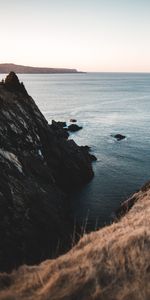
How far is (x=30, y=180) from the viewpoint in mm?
36969

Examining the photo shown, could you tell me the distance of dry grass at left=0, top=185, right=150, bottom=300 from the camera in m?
10.7

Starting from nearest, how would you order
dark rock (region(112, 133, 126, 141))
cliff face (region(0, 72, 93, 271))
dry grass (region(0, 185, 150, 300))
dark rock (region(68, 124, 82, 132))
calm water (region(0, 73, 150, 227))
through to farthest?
1. dry grass (region(0, 185, 150, 300))
2. cliff face (region(0, 72, 93, 271))
3. calm water (region(0, 73, 150, 227))
4. dark rock (region(112, 133, 126, 141))
5. dark rock (region(68, 124, 82, 132))

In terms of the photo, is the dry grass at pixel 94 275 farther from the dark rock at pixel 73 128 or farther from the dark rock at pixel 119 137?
the dark rock at pixel 73 128

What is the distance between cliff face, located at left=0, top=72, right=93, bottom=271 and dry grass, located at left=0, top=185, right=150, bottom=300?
13.3 m

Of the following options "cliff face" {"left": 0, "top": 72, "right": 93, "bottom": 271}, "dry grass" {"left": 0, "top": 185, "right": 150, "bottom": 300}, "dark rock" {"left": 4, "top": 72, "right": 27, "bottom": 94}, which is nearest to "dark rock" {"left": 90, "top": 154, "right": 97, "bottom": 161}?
"cliff face" {"left": 0, "top": 72, "right": 93, "bottom": 271}

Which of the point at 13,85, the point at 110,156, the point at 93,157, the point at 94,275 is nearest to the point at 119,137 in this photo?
the point at 110,156

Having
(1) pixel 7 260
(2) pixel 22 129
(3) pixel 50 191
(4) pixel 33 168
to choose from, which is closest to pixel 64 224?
(3) pixel 50 191

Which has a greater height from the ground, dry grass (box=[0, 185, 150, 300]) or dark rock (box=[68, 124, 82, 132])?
dry grass (box=[0, 185, 150, 300])

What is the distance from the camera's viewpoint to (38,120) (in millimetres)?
50031

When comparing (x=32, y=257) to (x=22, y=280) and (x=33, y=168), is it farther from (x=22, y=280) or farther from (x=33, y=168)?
(x=22, y=280)

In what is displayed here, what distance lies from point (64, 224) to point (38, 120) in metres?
18.7

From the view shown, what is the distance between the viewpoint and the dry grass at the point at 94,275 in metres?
10.7

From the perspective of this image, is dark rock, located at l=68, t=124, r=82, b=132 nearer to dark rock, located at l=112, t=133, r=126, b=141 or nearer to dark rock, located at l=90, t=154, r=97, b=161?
dark rock, located at l=112, t=133, r=126, b=141

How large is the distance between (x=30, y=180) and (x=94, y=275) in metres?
26.0
